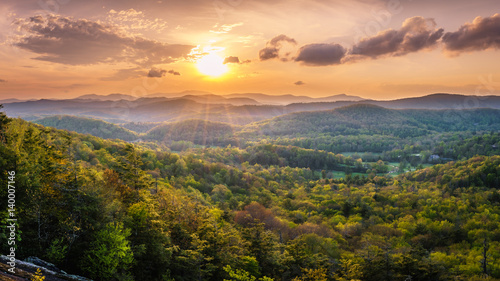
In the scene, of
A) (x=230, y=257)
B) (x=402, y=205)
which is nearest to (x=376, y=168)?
(x=402, y=205)

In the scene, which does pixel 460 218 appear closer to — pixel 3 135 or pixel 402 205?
pixel 402 205

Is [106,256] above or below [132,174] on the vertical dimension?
below

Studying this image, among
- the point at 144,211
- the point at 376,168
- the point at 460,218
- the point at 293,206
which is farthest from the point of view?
the point at 376,168

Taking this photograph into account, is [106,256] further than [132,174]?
No

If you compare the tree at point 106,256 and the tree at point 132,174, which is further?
the tree at point 132,174

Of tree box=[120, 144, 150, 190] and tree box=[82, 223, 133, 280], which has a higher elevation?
tree box=[120, 144, 150, 190]

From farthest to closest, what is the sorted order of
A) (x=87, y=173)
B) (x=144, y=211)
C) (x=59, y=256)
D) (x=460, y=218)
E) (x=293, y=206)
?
(x=293, y=206)
(x=460, y=218)
(x=87, y=173)
(x=144, y=211)
(x=59, y=256)

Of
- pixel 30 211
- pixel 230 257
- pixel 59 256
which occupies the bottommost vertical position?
pixel 230 257

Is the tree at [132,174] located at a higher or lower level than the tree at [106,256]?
higher

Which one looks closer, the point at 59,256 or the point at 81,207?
the point at 59,256

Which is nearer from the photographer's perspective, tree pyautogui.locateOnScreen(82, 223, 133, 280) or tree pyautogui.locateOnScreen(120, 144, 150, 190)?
tree pyautogui.locateOnScreen(82, 223, 133, 280)

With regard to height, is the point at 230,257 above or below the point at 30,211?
below
